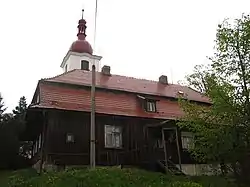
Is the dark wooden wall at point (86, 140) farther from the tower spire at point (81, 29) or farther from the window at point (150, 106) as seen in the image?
the tower spire at point (81, 29)

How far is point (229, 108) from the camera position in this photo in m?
17.2

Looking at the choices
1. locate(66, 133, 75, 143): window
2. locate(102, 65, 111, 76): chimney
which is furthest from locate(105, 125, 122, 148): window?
locate(102, 65, 111, 76): chimney

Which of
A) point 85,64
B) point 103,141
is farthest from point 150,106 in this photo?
point 85,64

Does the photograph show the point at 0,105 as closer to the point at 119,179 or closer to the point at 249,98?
the point at 119,179

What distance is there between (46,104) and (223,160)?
10150 millimetres

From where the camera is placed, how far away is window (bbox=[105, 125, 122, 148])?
2164 cm

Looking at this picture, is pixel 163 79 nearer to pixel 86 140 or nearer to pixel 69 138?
pixel 86 140

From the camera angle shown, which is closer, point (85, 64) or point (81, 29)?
point (85, 64)

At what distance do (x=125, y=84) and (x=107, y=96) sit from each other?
356 cm

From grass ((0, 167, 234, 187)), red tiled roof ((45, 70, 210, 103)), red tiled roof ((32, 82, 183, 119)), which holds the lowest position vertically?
grass ((0, 167, 234, 187))

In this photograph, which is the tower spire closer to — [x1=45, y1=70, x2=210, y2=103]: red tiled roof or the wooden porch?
[x1=45, y1=70, x2=210, y2=103]: red tiled roof

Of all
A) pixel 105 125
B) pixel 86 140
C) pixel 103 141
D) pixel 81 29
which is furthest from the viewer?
pixel 81 29

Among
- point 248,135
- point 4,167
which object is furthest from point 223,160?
point 4,167

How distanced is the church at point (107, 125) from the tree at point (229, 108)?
3112 millimetres
